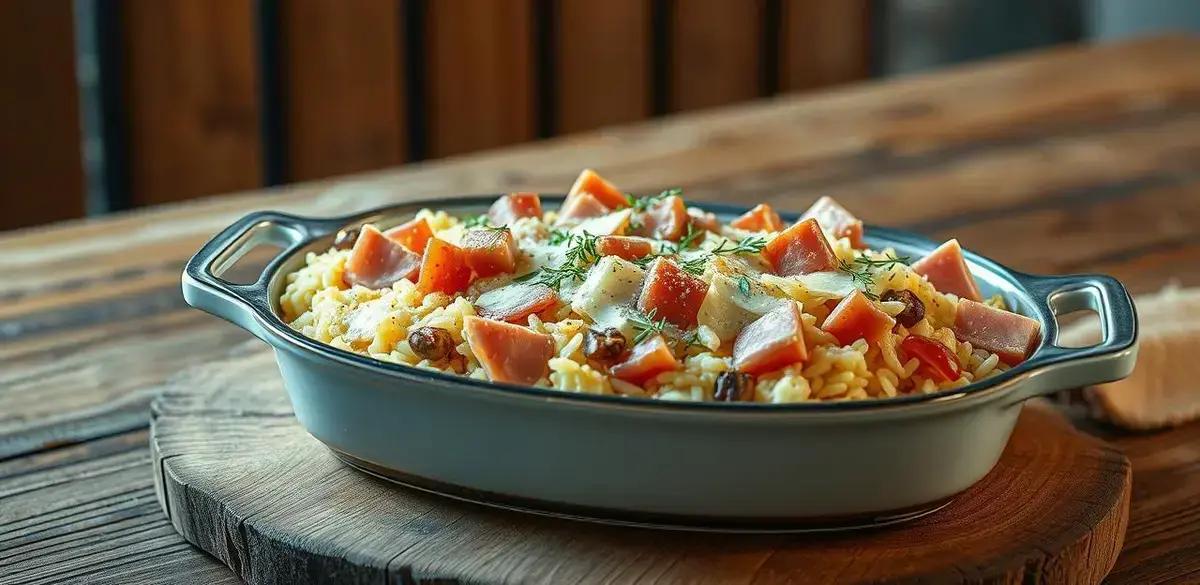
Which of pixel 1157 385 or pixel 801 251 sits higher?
pixel 801 251

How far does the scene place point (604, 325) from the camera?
1.47 metres

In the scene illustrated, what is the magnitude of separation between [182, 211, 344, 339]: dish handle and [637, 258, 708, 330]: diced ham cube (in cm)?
39

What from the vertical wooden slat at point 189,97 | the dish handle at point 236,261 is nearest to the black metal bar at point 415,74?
the vertical wooden slat at point 189,97

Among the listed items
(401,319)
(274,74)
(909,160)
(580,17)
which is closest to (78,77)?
(274,74)

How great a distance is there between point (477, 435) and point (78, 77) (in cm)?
253

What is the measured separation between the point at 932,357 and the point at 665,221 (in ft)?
1.37

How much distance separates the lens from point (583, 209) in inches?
70.9

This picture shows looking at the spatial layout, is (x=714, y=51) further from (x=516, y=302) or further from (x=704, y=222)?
(x=516, y=302)

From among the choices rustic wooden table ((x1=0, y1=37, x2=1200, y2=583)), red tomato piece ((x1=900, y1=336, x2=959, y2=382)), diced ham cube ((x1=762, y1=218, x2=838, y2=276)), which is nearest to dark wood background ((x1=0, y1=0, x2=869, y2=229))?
rustic wooden table ((x1=0, y1=37, x2=1200, y2=583))

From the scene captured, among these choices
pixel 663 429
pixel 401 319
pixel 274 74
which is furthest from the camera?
pixel 274 74

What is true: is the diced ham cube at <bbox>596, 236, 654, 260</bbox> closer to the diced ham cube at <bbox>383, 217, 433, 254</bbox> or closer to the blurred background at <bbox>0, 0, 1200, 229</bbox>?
the diced ham cube at <bbox>383, 217, 433, 254</bbox>

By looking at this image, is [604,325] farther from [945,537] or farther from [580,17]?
[580,17]

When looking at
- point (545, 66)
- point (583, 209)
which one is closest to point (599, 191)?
point (583, 209)

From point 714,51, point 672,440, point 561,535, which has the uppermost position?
point 714,51
